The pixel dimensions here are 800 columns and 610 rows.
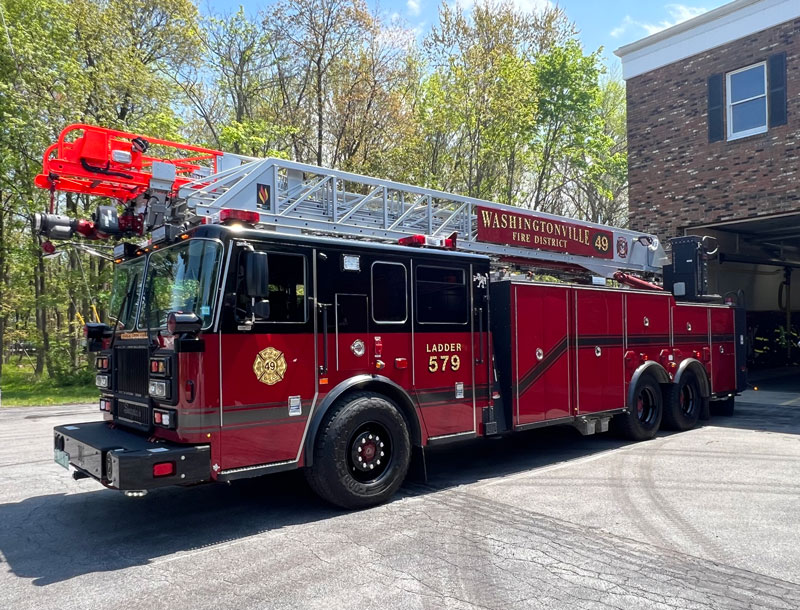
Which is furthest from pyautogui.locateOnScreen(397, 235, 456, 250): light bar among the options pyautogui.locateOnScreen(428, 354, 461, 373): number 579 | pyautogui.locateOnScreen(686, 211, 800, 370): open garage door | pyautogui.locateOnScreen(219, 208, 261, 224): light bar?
pyautogui.locateOnScreen(686, 211, 800, 370): open garage door

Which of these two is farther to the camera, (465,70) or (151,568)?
(465,70)

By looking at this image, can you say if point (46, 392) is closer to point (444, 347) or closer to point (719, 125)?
point (444, 347)

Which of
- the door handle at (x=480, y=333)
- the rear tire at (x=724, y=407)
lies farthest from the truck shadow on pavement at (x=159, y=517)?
the rear tire at (x=724, y=407)

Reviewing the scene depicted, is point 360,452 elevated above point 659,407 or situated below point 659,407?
above

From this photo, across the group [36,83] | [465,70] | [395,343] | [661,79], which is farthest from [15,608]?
[465,70]

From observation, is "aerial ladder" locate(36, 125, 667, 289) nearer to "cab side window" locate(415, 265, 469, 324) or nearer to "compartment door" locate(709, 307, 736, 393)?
"cab side window" locate(415, 265, 469, 324)

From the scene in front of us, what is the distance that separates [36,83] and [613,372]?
18601 mm

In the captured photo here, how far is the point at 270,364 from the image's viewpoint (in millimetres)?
5473

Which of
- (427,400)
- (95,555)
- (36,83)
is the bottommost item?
(95,555)

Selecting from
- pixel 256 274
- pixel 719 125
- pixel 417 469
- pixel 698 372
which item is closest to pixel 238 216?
pixel 256 274

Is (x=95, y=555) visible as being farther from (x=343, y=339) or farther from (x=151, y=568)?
(x=343, y=339)

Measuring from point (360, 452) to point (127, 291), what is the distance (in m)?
2.87

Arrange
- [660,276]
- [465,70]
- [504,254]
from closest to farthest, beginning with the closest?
[504,254], [660,276], [465,70]

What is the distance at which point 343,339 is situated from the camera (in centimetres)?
596
